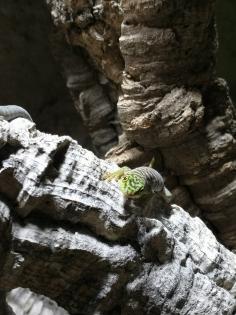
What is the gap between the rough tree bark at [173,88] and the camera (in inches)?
140

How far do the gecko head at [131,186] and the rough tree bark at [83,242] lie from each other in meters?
0.06

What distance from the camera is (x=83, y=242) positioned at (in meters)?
2.25

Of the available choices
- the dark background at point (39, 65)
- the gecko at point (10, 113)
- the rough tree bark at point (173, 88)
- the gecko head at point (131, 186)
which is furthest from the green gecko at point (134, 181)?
the dark background at point (39, 65)

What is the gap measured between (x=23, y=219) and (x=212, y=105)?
8.31 feet

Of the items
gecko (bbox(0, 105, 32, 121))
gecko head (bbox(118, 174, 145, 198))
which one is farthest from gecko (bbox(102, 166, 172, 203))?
gecko (bbox(0, 105, 32, 121))

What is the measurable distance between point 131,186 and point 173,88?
65.7 inches

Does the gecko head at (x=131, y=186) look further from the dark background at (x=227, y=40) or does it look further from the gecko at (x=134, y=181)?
the dark background at (x=227, y=40)

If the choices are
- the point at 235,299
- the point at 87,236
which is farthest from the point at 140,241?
the point at 235,299

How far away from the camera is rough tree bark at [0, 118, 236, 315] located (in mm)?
2102

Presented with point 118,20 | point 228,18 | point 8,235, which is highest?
point 228,18

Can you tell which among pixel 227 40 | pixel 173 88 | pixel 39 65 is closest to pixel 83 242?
pixel 173 88

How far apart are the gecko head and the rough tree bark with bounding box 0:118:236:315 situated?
0.06 metres

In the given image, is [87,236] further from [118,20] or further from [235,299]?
[118,20]

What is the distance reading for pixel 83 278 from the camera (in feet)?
7.75
